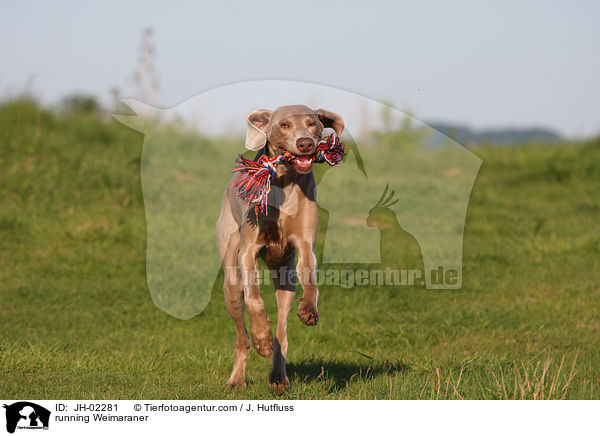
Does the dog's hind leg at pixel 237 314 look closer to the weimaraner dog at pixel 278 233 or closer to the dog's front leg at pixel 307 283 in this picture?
the weimaraner dog at pixel 278 233

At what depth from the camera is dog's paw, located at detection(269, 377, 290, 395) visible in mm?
6367

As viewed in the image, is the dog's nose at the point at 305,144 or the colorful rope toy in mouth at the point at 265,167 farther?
the colorful rope toy in mouth at the point at 265,167

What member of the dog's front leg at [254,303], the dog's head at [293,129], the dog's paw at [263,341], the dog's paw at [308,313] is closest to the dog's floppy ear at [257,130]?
the dog's head at [293,129]

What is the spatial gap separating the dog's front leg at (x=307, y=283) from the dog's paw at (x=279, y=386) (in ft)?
3.54

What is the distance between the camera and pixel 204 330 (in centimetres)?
973

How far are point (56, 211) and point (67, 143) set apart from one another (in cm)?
278

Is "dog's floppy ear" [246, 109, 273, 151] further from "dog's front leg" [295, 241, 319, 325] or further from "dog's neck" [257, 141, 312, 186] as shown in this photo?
"dog's front leg" [295, 241, 319, 325]

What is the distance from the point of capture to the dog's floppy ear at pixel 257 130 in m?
5.64

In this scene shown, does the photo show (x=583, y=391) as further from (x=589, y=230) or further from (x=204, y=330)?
(x=589, y=230)

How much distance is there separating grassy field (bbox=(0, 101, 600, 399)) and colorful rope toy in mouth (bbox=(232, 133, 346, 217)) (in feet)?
5.67

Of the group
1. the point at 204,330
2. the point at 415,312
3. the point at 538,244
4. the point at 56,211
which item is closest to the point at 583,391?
the point at 415,312

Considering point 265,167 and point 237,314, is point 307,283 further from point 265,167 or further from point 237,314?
point 237,314
